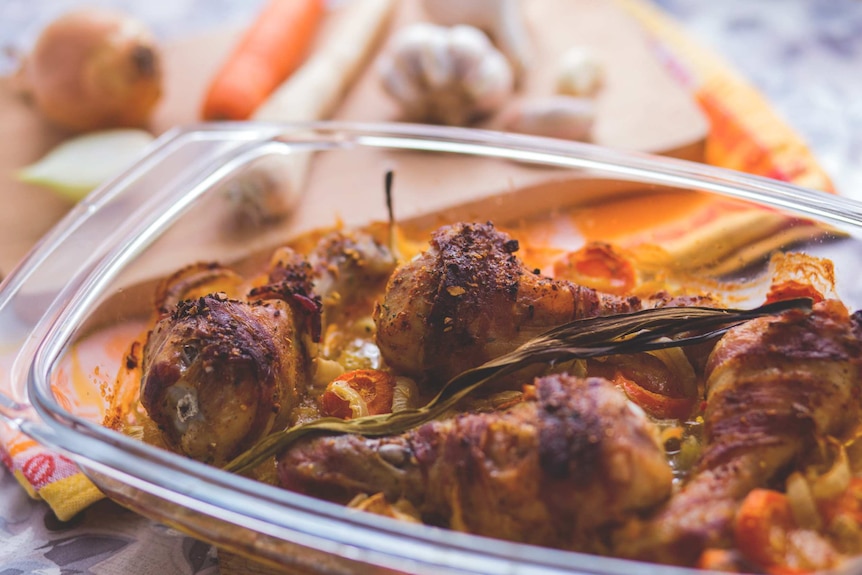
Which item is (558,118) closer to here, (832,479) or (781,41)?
(781,41)

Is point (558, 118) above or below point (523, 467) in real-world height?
above

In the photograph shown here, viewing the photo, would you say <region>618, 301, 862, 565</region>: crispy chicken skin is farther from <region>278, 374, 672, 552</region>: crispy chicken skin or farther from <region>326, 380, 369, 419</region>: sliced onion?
<region>326, 380, 369, 419</region>: sliced onion

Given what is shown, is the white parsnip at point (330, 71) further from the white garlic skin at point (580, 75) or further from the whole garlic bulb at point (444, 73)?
the white garlic skin at point (580, 75)

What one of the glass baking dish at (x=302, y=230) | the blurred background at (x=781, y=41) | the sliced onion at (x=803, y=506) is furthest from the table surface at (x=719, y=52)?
the sliced onion at (x=803, y=506)

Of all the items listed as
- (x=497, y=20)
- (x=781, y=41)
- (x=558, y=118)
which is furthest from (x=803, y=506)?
(x=781, y=41)

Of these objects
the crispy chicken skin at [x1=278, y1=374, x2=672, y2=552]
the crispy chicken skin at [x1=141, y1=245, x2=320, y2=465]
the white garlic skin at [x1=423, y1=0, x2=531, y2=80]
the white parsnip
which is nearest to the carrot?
the white parsnip
